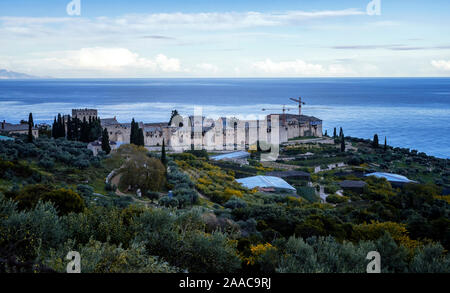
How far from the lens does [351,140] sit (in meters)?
51.7

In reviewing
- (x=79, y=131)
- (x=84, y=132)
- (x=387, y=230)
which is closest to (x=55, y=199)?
(x=387, y=230)

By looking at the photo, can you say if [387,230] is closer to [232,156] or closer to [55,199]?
[55,199]

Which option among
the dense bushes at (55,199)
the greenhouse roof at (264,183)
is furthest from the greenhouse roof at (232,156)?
the dense bushes at (55,199)

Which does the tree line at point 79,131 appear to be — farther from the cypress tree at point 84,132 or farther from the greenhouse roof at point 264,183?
the greenhouse roof at point 264,183

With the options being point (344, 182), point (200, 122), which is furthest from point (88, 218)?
point (200, 122)

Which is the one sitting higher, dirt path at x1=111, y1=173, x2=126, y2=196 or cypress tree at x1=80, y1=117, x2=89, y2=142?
cypress tree at x1=80, y1=117, x2=89, y2=142

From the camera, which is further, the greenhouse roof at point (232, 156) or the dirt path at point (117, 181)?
the greenhouse roof at point (232, 156)
